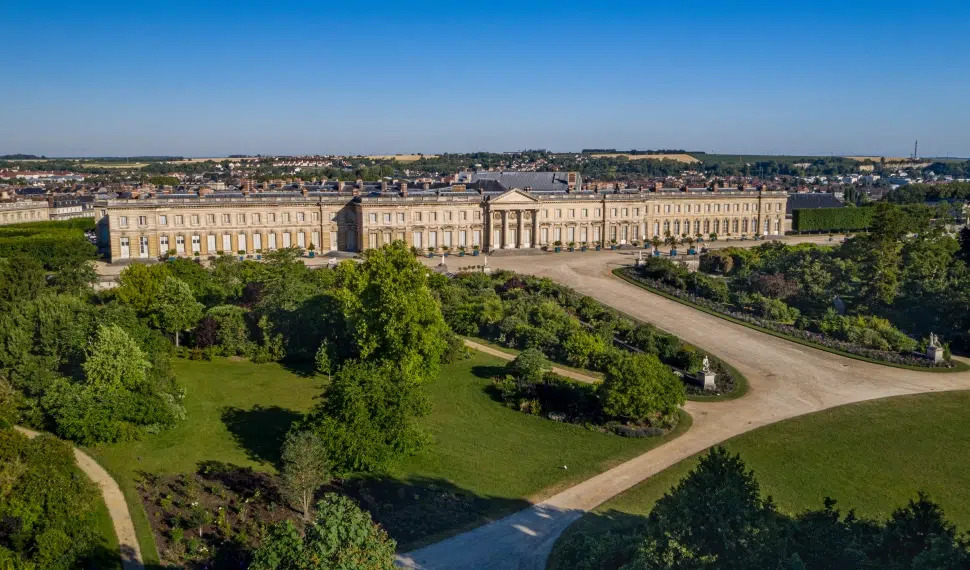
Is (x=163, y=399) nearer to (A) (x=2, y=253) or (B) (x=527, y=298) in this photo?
(B) (x=527, y=298)

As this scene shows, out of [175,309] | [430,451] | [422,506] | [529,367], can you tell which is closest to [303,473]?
[422,506]

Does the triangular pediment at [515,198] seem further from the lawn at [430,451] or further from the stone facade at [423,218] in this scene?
the lawn at [430,451]

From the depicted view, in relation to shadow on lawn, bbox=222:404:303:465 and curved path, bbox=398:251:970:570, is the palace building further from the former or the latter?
shadow on lawn, bbox=222:404:303:465

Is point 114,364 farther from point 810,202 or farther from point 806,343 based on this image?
point 810,202

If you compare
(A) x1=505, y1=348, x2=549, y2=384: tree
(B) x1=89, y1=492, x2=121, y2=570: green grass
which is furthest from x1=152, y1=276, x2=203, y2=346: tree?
(B) x1=89, y1=492, x2=121, y2=570: green grass

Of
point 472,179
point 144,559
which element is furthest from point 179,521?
point 472,179

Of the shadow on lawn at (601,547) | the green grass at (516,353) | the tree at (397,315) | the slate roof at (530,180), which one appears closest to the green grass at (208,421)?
the tree at (397,315)
